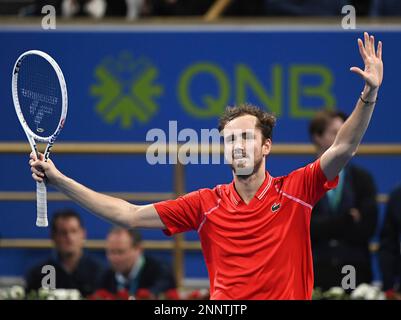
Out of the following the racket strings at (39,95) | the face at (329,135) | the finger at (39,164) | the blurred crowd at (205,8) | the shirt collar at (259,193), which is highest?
the blurred crowd at (205,8)

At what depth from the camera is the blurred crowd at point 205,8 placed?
9711 millimetres

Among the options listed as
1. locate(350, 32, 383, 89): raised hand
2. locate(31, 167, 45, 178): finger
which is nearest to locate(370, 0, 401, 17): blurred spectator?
locate(350, 32, 383, 89): raised hand

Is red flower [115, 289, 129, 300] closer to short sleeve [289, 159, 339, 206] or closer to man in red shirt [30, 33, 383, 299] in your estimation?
man in red shirt [30, 33, 383, 299]

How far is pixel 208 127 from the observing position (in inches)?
374

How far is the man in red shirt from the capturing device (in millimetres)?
5266

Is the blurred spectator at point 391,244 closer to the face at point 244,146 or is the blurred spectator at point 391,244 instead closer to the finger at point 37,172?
the face at point 244,146

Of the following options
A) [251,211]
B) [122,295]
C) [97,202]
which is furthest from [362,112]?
[122,295]

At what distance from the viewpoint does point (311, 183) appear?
17.5 feet

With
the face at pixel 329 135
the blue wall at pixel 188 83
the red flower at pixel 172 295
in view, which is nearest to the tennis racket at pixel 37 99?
the red flower at pixel 172 295

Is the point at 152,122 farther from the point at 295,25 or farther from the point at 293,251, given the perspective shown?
the point at 293,251

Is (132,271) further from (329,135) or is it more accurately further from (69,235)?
(329,135)

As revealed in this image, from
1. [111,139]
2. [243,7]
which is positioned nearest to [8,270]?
[111,139]
